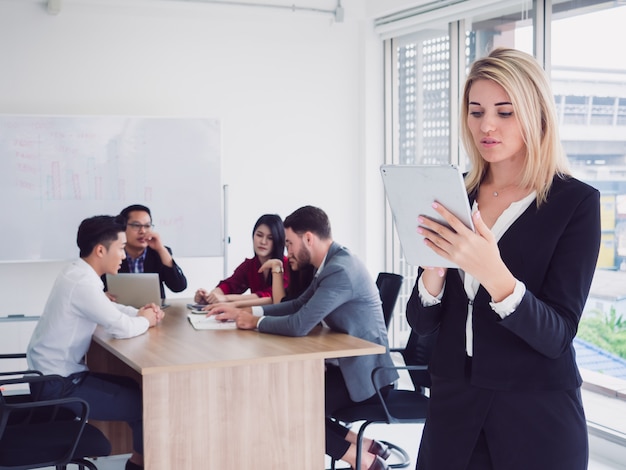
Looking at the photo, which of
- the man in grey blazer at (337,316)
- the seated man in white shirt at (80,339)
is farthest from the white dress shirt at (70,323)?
the man in grey blazer at (337,316)

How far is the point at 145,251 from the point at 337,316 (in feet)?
5.58

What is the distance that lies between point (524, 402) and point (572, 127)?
131 inches

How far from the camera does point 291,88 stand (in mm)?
6004

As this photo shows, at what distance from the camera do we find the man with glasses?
4.57 metres

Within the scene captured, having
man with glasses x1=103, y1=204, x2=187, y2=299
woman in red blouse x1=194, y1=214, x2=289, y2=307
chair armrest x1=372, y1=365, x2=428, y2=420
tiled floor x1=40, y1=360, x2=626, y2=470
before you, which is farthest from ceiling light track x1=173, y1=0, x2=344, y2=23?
chair armrest x1=372, y1=365, x2=428, y2=420

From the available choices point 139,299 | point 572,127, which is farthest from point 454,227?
point 572,127

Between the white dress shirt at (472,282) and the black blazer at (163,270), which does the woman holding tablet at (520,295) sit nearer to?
the white dress shirt at (472,282)

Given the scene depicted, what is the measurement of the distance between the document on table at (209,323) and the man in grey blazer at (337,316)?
0.12 feet

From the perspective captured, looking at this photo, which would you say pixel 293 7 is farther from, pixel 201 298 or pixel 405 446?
pixel 405 446

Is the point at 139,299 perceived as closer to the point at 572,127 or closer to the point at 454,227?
the point at 572,127

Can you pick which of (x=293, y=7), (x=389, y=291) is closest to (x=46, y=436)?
(x=389, y=291)

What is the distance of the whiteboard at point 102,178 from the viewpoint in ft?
16.7

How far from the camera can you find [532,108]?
1.25 meters

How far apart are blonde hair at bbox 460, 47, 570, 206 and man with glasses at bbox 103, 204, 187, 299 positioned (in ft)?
11.5
